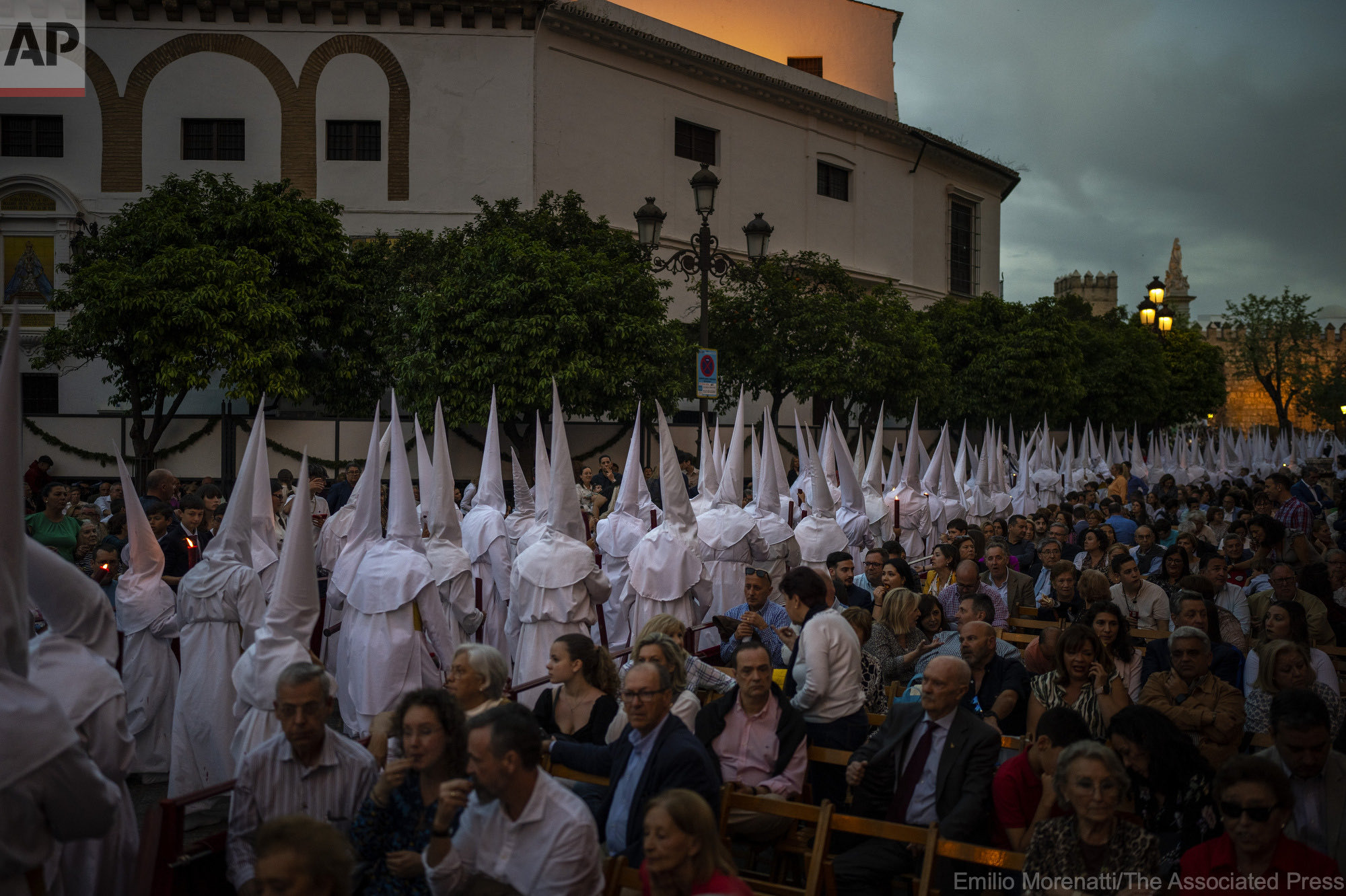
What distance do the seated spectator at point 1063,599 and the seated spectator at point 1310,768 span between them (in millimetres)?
4625

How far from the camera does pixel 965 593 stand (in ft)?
31.3

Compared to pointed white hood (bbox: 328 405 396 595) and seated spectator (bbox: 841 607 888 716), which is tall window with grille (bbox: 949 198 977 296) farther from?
seated spectator (bbox: 841 607 888 716)

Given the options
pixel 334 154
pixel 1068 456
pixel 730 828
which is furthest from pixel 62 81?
pixel 730 828

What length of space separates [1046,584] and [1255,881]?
7.17m

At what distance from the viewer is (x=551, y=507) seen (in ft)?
30.5

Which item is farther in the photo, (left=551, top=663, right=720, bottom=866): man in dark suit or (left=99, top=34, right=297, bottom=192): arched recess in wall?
(left=99, top=34, right=297, bottom=192): arched recess in wall

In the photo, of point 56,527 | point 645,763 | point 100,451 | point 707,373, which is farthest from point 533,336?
point 645,763

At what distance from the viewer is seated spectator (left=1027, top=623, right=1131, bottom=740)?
6.12 m

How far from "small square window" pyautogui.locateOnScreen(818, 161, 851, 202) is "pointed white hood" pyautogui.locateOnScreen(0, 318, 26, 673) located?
4023cm

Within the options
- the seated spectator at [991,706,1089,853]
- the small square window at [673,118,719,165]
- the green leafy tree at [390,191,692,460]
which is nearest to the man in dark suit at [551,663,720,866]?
the seated spectator at [991,706,1089,853]

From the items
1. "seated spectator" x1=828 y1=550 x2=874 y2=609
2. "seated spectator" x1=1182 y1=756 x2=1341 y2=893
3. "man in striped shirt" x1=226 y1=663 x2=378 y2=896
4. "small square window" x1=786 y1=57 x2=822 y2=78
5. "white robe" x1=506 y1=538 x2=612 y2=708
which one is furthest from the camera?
"small square window" x1=786 y1=57 x2=822 y2=78

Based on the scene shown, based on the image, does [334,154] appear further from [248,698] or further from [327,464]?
[248,698]

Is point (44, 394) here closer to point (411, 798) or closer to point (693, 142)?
point (693, 142)

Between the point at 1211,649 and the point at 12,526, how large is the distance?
677cm
